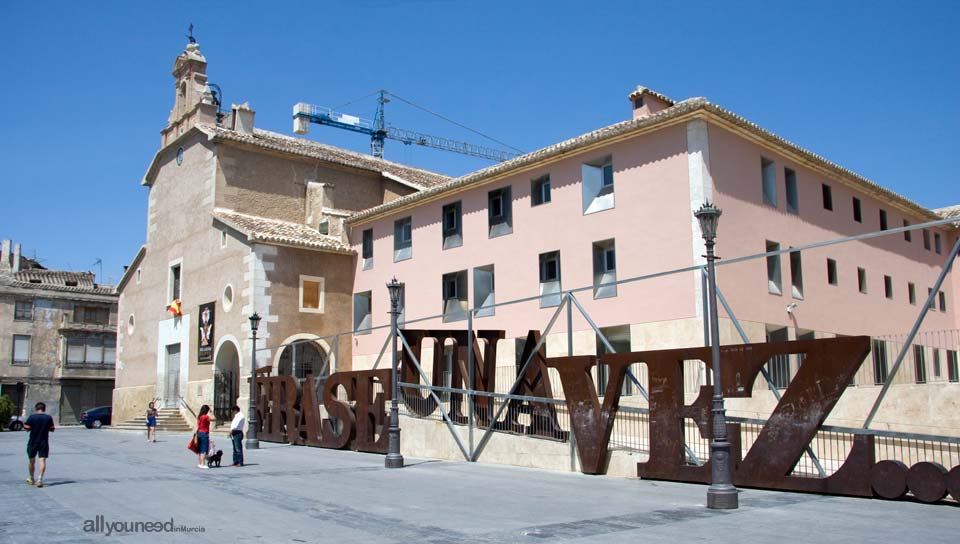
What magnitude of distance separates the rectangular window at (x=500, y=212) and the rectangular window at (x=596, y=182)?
3.28 meters

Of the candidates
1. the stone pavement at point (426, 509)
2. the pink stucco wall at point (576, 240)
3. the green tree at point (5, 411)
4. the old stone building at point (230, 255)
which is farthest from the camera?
the green tree at point (5, 411)

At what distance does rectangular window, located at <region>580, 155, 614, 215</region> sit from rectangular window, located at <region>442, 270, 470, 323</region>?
5.98 metres

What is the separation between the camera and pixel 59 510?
11461 millimetres

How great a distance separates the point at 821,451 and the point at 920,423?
7.04 feet

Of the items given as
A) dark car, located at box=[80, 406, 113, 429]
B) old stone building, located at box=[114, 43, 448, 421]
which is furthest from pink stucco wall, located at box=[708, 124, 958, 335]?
Result: dark car, located at box=[80, 406, 113, 429]

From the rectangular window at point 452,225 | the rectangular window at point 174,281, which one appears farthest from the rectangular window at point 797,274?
the rectangular window at point 174,281

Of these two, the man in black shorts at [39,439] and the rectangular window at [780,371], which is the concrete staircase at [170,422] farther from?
the rectangular window at [780,371]

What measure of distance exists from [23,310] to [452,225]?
39.4m

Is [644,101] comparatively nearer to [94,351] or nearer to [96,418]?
[96,418]

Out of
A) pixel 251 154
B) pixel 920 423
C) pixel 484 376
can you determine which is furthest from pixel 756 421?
pixel 251 154

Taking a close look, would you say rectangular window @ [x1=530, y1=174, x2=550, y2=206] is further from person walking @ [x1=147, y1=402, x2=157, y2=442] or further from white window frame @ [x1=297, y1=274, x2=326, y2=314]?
person walking @ [x1=147, y1=402, x2=157, y2=442]

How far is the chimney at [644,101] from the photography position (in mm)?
26297

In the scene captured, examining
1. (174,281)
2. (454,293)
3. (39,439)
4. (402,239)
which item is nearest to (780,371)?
(39,439)

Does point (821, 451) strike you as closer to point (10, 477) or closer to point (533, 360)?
point (533, 360)
